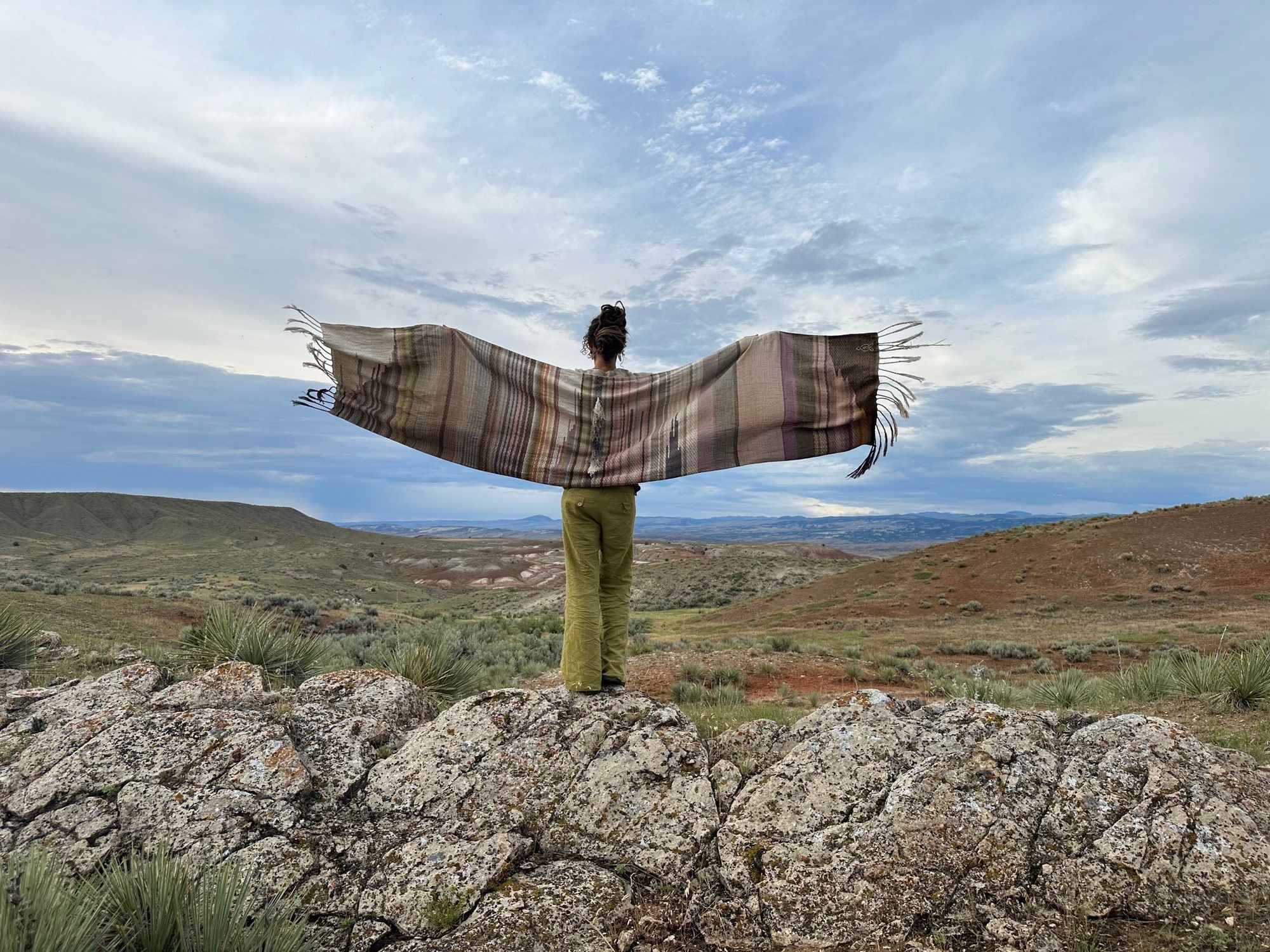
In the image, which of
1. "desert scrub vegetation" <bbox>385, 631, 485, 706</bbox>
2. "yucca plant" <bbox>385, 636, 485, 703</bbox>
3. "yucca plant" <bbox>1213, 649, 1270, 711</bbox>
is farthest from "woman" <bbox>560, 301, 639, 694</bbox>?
"yucca plant" <bbox>1213, 649, 1270, 711</bbox>

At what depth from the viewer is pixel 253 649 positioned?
23.9ft

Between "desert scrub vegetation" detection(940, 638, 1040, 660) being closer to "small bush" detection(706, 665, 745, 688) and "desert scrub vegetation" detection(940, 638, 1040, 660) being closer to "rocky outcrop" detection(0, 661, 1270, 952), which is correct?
"small bush" detection(706, 665, 745, 688)

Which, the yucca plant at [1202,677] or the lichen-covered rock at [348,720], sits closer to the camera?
the lichen-covered rock at [348,720]

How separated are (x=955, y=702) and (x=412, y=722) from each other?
12.1ft

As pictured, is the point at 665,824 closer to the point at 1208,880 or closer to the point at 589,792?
the point at 589,792

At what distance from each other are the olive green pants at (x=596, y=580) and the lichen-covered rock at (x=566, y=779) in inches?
13.5

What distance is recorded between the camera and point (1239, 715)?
240 inches

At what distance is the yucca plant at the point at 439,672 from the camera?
7.07 meters

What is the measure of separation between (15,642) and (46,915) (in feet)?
24.5

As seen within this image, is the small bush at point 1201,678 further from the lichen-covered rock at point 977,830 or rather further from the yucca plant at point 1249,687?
the lichen-covered rock at point 977,830

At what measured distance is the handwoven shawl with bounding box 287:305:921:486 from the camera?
473 centimetres

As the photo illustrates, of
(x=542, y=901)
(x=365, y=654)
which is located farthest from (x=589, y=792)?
(x=365, y=654)

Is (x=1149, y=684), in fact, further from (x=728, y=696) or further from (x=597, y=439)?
(x=597, y=439)

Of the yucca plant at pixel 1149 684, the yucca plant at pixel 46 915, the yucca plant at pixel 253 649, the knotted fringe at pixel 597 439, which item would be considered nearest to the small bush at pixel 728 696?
the yucca plant at pixel 1149 684
